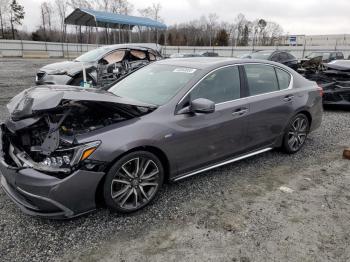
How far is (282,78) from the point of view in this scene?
15.2 feet

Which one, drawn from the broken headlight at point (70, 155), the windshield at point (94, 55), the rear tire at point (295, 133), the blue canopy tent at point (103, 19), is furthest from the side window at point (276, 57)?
the blue canopy tent at point (103, 19)

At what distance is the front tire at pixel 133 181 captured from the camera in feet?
9.54

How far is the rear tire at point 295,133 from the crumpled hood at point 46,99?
97.9 inches

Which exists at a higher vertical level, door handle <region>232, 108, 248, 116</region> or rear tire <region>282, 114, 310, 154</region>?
door handle <region>232, 108, 248, 116</region>

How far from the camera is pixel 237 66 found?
4.02 m

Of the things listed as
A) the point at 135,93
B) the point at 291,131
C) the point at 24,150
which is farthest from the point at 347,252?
the point at 24,150

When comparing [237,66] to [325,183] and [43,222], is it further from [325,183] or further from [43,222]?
[43,222]

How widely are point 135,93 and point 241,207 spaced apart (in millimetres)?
1876

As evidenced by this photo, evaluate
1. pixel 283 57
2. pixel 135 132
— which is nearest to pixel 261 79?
pixel 135 132

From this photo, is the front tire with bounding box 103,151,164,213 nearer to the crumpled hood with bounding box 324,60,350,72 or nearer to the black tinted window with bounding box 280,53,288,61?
the crumpled hood with bounding box 324,60,350,72

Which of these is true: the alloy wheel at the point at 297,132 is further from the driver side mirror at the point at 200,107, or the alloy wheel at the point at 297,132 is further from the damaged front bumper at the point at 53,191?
the damaged front bumper at the point at 53,191

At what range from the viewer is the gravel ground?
2576mm

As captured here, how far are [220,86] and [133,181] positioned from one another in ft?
5.39

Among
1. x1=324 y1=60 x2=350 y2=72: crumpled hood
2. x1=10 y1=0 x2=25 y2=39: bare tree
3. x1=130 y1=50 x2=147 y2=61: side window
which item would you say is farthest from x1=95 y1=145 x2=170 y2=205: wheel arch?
x1=10 y1=0 x2=25 y2=39: bare tree
